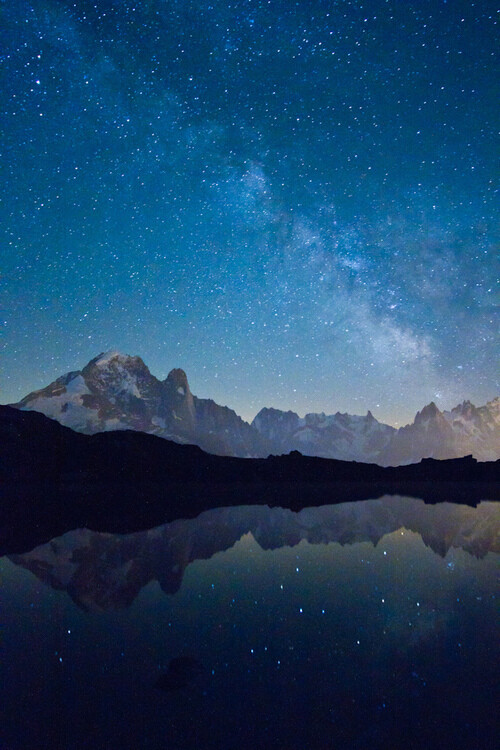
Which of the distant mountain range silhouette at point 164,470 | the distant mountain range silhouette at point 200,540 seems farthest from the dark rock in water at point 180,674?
the distant mountain range silhouette at point 164,470

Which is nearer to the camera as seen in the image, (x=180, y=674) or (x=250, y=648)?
(x=180, y=674)

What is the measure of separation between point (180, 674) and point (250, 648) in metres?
1.88

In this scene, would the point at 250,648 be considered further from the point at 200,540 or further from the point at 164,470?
the point at 164,470

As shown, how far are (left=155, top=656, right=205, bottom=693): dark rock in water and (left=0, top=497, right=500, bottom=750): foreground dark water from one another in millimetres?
42

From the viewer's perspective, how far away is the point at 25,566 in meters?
15.5

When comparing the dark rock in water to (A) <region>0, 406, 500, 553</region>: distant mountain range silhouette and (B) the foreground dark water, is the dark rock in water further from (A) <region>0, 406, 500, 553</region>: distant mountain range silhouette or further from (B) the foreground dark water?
(A) <region>0, 406, 500, 553</region>: distant mountain range silhouette

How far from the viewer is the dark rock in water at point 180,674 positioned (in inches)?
284

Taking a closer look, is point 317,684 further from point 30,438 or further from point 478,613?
point 30,438

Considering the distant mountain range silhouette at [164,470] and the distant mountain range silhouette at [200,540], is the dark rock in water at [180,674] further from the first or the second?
the distant mountain range silhouette at [164,470]

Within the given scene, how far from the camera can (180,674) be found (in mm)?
7648

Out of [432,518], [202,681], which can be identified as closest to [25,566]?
[202,681]

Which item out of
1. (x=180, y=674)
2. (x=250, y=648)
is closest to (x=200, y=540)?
(x=250, y=648)

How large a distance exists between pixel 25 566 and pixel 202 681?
40.9 feet

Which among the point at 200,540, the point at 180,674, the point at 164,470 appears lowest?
the point at 164,470
